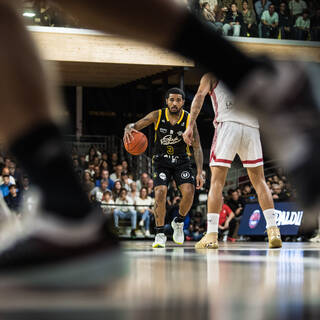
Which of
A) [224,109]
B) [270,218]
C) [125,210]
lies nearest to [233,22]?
[125,210]

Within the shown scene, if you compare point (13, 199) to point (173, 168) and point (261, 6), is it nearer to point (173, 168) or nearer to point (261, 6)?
point (173, 168)

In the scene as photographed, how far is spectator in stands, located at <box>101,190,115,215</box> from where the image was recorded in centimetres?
1267

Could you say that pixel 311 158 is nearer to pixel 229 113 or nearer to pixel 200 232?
pixel 229 113

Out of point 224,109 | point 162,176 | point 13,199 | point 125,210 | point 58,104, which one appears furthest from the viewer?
point 125,210

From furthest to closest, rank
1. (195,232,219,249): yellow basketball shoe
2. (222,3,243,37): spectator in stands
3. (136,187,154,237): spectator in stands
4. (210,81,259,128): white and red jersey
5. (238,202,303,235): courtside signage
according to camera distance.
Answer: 1. (222,3,243,37): spectator in stands
2. (136,187,154,237): spectator in stands
3. (238,202,303,235): courtside signage
4. (210,81,259,128): white and red jersey
5. (195,232,219,249): yellow basketball shoe

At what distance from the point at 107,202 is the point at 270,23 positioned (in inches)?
243

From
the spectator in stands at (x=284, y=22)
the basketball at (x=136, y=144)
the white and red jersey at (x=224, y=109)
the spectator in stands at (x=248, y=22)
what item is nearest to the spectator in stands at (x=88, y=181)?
the spectator in stands at (x=248, y=22)

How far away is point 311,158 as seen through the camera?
3.44 feet

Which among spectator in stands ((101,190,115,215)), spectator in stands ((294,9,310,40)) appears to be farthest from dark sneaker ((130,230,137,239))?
spectator in stands ((294,9,310,40))

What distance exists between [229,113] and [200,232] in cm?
779

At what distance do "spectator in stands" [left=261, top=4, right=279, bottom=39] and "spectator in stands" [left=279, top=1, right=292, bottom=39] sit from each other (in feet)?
0.36

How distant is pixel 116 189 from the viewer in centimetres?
1325

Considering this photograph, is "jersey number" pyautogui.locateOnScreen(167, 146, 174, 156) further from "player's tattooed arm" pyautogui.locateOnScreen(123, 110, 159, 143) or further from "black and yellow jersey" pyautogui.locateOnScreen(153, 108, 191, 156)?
"player's tattooed arm" pyautogui.locateOnScreen(123, 110, 159, 143)

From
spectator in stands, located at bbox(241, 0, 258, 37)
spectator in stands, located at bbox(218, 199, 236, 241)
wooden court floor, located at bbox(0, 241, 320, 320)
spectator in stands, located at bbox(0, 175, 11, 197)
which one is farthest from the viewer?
spectator in stands, located at bbox(241, 0, 258, 37)
